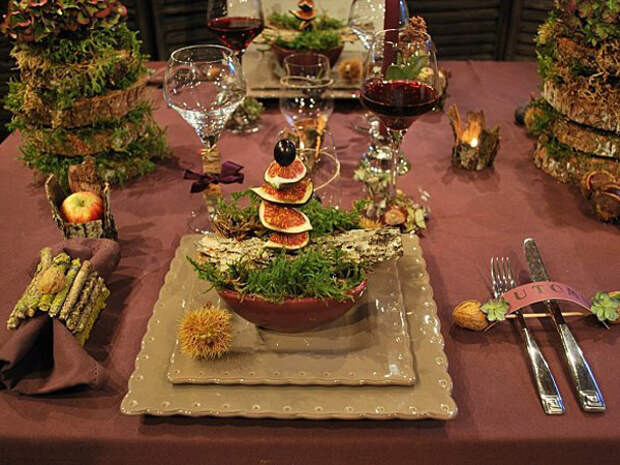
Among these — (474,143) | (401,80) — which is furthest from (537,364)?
(474,143)

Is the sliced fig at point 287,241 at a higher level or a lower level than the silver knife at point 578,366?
higher

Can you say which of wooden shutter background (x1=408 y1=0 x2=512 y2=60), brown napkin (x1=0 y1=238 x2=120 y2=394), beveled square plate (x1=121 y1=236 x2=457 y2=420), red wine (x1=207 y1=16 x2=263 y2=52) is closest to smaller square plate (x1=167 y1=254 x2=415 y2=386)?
beveled square plate (x1=121 y1=236 x2=457 y2=420)

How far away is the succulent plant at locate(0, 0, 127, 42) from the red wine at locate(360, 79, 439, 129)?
56 cm

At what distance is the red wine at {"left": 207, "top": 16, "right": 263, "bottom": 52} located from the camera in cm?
144

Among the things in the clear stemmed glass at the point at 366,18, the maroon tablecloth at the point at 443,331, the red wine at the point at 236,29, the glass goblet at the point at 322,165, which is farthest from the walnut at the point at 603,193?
the red wine at the point at 236,29

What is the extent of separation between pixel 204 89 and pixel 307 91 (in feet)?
0.79

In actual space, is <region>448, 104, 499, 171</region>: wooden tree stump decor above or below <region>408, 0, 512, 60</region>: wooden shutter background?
above

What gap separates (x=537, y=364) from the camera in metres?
0.83

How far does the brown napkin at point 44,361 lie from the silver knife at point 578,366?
63cm

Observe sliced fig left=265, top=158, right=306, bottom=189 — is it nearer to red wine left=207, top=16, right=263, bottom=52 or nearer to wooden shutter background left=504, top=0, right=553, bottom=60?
red wine left=207, top=16, right=263, bottom=52

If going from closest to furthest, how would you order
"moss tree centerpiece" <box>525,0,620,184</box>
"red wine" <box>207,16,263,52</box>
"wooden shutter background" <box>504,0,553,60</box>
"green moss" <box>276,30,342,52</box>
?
"moss tree centerpiece" <box>525,0,620,184</box>, "red wine" <box>207,16,263,52</box>, "green moss" <box>276,30,342,52</box>, "wooden shutter background" <box>504,0,553,60</box>

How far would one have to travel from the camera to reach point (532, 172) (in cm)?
138

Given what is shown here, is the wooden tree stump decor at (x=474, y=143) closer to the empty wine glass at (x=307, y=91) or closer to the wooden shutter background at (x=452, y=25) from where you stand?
the empty wine glass at (x=307, y=91)

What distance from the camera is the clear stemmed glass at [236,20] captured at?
1448 mm
